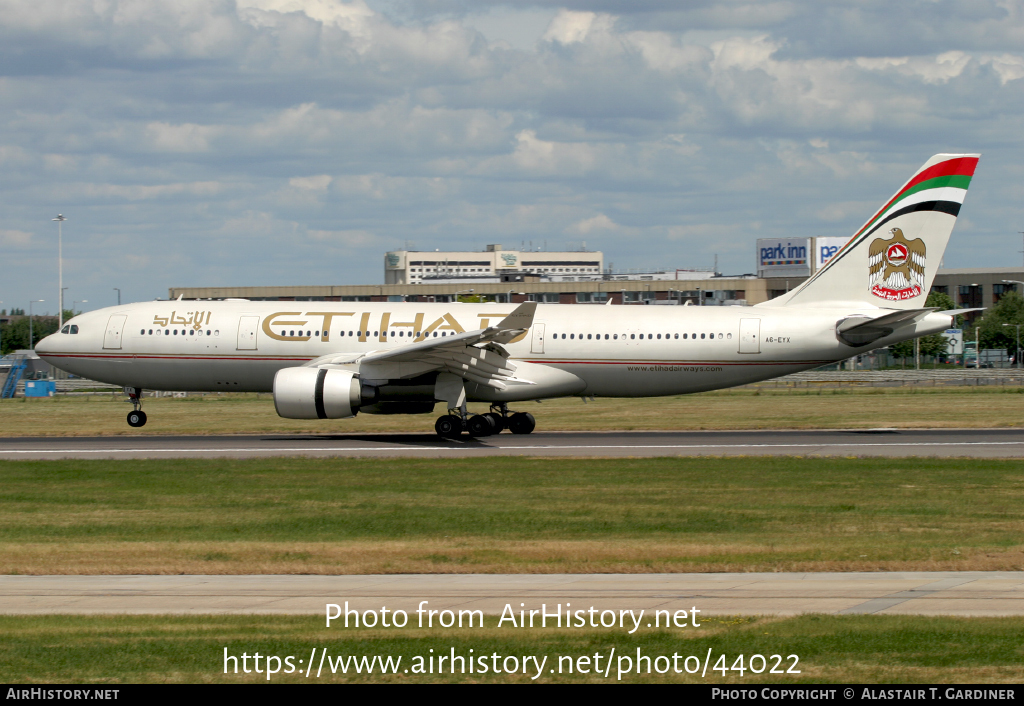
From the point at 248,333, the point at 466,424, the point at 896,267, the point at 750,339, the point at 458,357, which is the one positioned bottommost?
the point at 466,424

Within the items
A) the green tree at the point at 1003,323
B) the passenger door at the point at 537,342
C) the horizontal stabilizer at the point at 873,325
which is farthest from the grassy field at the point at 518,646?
the green tree at the point at 1003,323

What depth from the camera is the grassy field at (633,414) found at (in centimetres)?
3853

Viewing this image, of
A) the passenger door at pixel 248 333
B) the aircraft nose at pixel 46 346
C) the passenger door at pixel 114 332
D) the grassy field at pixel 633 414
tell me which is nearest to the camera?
the passenger door at pixel 248 333

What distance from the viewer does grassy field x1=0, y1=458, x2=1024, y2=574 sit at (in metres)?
14.5

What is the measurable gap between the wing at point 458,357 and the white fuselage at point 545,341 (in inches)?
48.9

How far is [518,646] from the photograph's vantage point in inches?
388

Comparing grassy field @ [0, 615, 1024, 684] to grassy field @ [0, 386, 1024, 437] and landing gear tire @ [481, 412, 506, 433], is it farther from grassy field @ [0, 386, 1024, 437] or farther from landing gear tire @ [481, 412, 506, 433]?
grassy field @ [0, 386, 1024, 437]

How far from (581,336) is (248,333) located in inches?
442

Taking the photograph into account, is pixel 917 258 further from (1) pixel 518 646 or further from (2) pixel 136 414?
(1) pixel 518 646

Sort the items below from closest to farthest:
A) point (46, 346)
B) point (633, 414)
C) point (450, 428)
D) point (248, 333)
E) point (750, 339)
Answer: point (450, 428) < point (750, 339) < point (248, 333) < point (46, 346) < point (633, 414)

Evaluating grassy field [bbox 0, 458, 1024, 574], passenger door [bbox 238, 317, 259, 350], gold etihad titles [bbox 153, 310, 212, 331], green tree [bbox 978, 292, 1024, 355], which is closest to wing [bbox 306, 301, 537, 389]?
passenger door [bbox 238, 317, 259, 350]

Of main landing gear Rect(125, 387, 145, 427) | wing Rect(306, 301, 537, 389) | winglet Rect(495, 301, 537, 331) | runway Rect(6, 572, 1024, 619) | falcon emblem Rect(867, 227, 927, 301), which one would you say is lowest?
runway Rect(6, 572, 1024, 619)

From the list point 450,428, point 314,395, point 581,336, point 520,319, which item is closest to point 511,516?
point 520,319

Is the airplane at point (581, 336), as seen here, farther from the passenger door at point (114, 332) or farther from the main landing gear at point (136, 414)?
the main landing gear at point (136, 414)
